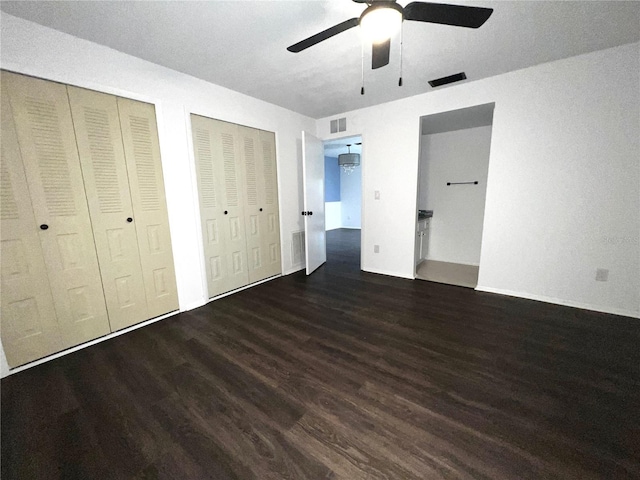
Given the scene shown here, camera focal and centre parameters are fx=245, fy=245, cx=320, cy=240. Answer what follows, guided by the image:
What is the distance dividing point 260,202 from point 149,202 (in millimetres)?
1342

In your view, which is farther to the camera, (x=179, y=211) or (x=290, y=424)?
(x=179, y=211)

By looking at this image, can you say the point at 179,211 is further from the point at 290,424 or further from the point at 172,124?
the point at 290,424

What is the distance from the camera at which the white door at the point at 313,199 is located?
12.0 ft

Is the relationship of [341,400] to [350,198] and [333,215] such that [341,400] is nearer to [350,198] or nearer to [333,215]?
[333,215]

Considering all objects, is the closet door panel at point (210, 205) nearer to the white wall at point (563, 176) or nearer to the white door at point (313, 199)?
the white door at point (313, 199)

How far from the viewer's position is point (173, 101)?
2.48m

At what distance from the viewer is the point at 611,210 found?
237 cm

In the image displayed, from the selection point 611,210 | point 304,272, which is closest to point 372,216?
point 304,272

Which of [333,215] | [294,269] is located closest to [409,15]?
[294,269]

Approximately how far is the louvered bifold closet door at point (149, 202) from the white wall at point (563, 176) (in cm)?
310

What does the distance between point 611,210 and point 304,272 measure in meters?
3.60

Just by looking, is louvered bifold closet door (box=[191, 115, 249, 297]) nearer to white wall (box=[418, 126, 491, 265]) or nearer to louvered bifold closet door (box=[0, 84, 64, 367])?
louvered bifold closet door (box=[0, 84, 64, 367])

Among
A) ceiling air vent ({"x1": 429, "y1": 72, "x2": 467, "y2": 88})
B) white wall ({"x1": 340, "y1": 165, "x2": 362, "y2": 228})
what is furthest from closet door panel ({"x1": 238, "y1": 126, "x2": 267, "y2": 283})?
white wall ({"x1": 340, "y1": 165, "x2": 362, "y2": 228})

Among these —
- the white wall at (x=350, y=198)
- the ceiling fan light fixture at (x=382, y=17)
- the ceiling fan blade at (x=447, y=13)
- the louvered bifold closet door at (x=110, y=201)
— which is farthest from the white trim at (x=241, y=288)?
the white wall at (x=350, y=198)
